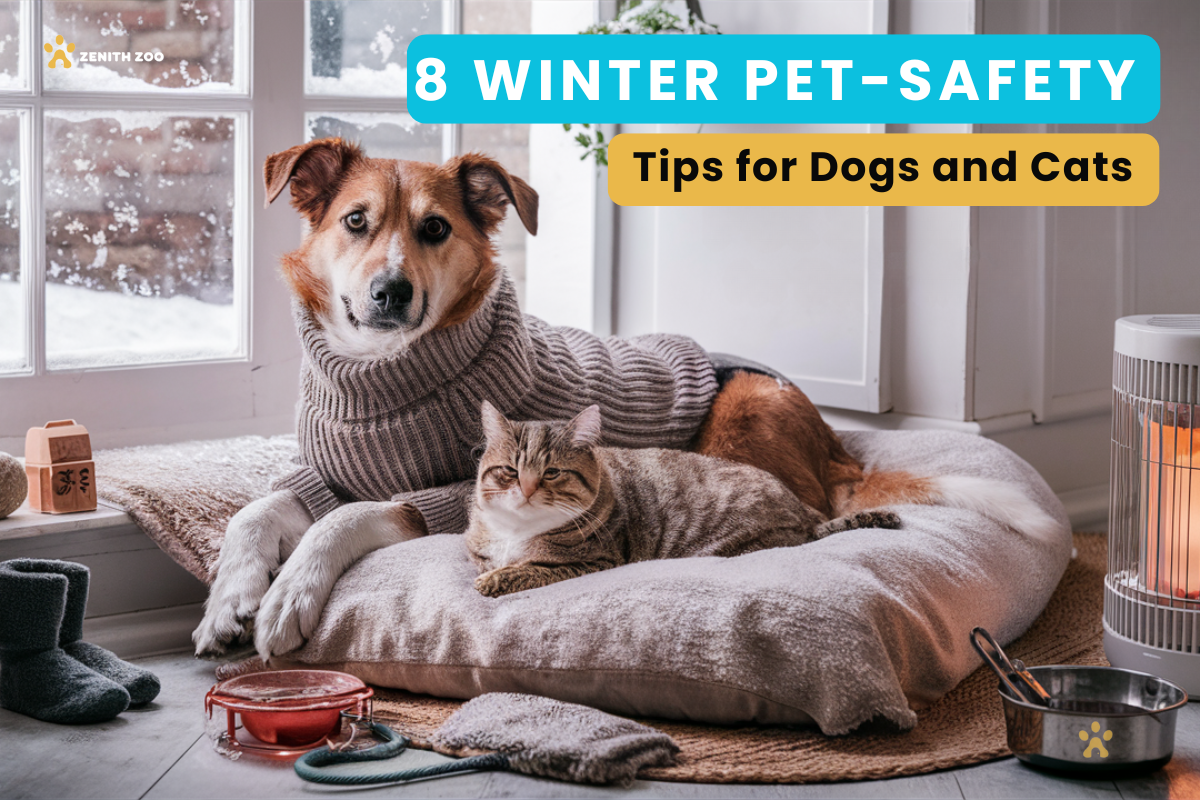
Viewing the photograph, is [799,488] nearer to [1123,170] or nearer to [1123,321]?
[1123,321]

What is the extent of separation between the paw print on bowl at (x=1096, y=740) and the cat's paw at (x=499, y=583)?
0.80 m

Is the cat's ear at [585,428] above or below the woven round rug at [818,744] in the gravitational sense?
above

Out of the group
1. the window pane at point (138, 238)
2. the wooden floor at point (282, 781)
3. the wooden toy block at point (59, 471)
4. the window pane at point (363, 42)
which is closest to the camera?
the wooden floor at point (282, 781)

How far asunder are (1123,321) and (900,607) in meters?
0.63

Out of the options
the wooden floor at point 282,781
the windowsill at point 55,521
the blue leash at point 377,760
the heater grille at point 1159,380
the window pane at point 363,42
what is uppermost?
the window pane at point 363,42

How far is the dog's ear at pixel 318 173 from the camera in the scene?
2.10 metres

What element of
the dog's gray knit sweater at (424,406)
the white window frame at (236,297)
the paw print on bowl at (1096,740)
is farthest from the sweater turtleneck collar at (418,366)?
the paw print on bowl at (1096,740)

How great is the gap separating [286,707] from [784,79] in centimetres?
195

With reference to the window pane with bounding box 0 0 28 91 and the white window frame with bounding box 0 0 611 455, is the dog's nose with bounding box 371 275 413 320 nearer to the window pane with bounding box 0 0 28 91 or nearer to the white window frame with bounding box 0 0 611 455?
the white window frame with bounding box 0 0 611 455

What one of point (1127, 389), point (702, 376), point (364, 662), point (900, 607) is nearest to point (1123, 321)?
point (1127, 389)

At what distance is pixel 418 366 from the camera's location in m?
2.06

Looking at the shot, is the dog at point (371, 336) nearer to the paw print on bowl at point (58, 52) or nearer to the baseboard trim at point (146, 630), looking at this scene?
the baseboard trim at point (146, 630)

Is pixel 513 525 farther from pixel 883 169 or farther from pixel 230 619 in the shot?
→ pixel 883 169

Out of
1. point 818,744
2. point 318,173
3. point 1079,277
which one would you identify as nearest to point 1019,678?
point 818,744
